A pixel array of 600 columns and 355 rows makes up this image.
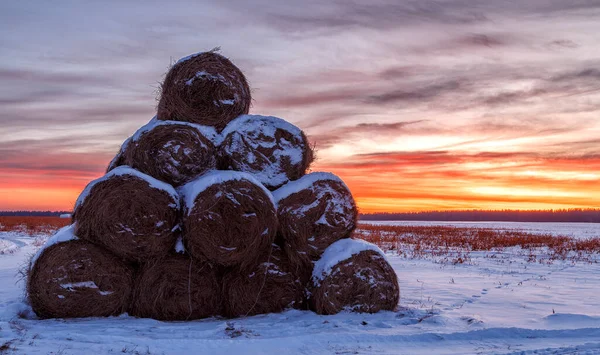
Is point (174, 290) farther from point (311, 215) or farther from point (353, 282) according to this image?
point (353, 282)

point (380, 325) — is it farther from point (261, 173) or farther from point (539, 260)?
point (539, 260)

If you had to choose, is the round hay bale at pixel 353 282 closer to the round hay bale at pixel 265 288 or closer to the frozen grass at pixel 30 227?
the round hay bale at pixel 265 288

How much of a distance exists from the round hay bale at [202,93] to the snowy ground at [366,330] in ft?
10.9

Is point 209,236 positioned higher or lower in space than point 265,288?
higher

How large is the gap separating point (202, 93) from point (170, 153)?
1.43m

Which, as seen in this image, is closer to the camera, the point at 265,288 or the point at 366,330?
the point at 366,330

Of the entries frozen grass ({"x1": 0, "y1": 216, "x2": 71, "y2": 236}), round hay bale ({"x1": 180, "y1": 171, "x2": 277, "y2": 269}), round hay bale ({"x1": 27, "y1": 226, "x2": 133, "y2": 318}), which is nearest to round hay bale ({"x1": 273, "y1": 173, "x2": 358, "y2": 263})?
round hay bale ({"x1": 180, "y1": 171, "x2": 277, "y2": 269})

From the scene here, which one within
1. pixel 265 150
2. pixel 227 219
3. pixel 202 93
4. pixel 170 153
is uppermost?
pixel 202 93

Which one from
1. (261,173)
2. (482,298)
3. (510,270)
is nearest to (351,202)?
(261,173)

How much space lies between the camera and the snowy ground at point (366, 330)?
17.8 ft

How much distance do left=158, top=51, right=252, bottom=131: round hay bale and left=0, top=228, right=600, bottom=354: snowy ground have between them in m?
3.33

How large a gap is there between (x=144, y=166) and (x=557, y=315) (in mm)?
6240

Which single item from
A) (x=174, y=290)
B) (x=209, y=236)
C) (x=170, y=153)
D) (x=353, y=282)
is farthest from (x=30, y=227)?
(x=353, y=282)

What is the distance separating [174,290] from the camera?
701 cm
